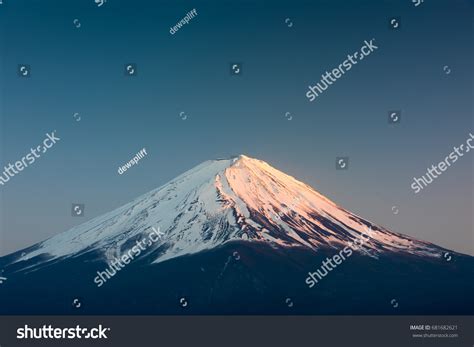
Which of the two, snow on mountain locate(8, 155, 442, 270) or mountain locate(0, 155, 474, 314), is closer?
mountain locate(0, 155, 474, 314)

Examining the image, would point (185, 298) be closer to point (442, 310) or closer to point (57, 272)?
point (57, 272)

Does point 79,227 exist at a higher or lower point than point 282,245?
higher

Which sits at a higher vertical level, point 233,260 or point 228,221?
point 228,221

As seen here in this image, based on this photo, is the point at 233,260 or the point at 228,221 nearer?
the point at 233,260
